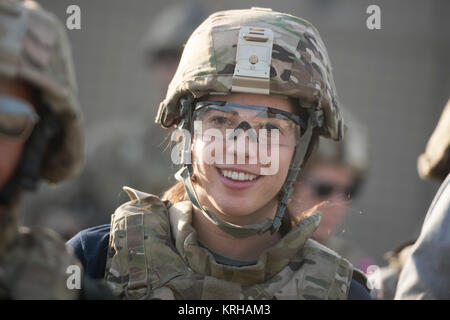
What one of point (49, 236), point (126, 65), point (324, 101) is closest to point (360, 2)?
point (126, 65)

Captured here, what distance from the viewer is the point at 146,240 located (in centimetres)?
386

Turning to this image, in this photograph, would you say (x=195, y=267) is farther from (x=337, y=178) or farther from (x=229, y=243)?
(x=337, y=178)

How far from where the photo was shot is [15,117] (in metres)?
2.79

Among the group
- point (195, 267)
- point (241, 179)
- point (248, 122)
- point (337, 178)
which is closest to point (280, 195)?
point (241, 179)

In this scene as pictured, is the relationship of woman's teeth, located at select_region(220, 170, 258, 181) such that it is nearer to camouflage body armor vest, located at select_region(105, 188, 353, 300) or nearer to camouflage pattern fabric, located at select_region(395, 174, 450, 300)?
camouflage body armor vest, located at select_region(105, 188, 353, 300)

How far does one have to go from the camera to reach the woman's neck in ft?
12.9

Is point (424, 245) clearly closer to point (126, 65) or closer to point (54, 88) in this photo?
point (54, 88)

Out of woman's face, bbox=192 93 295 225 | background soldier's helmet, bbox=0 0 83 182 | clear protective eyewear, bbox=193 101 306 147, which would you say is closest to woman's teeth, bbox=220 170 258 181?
woman's face, bbox=192 93 295 225

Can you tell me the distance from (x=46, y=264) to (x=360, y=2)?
8.98 m

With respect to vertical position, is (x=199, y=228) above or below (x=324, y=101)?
below

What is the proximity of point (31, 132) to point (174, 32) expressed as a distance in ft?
19.1

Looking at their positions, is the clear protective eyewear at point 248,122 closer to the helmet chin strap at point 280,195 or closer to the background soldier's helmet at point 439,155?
the helmet chin strap at point 280,195

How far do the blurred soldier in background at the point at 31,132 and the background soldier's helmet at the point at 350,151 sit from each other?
12.2 ft

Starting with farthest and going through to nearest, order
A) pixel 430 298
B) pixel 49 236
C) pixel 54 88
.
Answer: pixel 430 298 < pixel 49 236 < pixel 54 88
